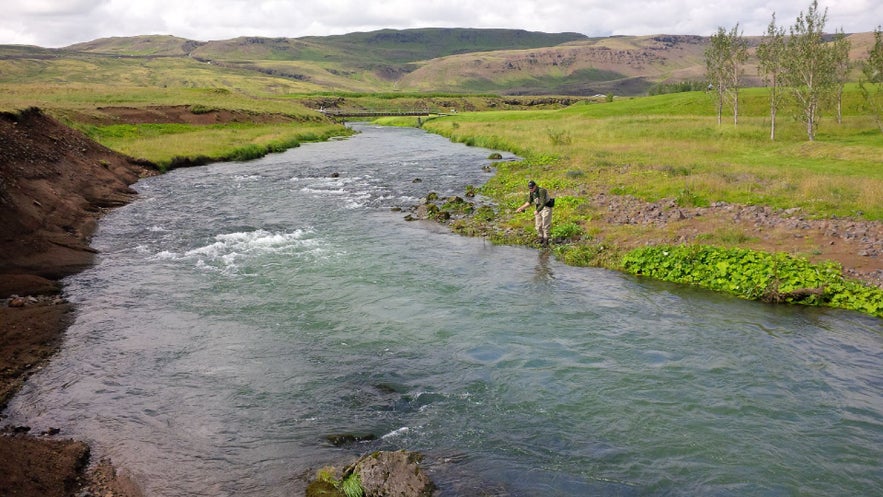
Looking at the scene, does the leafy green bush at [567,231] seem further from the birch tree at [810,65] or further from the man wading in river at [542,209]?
the birch tree at [810,65]

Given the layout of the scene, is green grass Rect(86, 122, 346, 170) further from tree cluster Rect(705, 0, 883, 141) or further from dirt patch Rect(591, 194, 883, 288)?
tree cluster Rect(705, 0, 883, 141)

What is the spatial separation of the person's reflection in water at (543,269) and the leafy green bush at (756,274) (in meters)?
3.02

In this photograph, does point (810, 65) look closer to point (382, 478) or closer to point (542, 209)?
point (542, 209)

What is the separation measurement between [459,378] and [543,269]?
10018 mm

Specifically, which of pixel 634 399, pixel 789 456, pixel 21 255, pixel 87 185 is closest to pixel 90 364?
pixel 21 255

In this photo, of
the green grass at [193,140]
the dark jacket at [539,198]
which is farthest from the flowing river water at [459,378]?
the green grass at [193,140]

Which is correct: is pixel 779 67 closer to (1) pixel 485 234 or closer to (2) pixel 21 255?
(1) pixel 485 234

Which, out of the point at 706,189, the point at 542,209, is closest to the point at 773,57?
the point at 706,189

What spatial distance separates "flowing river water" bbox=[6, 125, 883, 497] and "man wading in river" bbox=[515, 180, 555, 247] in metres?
1.18

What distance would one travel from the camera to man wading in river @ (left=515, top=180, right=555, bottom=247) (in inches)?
1024

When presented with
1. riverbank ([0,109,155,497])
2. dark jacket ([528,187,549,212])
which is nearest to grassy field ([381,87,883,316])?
dark jacket ([528,187,549,212])

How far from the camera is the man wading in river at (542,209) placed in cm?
2600

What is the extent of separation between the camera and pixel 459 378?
47.6 ft

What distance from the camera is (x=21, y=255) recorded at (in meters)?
22.4
